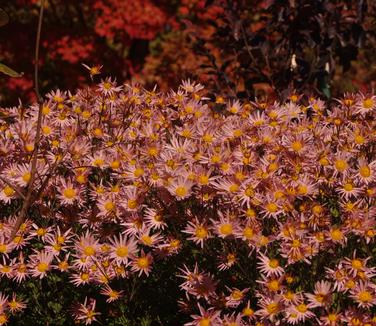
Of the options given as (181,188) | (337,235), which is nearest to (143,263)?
(181,188)

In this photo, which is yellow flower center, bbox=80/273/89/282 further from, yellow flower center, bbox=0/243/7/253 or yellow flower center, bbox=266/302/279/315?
yellow flower center, bbox=266/302/279/315

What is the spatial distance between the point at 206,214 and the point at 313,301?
62cm

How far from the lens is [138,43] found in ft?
32.8

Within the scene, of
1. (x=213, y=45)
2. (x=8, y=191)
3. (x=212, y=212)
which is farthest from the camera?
(x=213, y=45)

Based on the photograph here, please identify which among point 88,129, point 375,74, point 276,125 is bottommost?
point 375,74

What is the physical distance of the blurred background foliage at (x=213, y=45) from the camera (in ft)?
18.2

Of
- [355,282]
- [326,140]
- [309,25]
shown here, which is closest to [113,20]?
[309,25]

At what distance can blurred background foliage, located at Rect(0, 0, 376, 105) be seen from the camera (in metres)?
5.55

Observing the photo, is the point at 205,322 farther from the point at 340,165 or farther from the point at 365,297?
the point at 340,165

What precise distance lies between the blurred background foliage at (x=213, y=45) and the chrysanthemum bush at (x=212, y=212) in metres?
0.76

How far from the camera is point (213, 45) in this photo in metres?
12.0

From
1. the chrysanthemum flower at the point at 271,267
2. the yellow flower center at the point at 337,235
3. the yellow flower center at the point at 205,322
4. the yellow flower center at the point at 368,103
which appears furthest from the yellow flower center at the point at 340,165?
the yellow flower center at the point at 205,322

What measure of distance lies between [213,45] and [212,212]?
370 inches

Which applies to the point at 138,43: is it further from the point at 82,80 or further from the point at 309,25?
the point at 309,25
